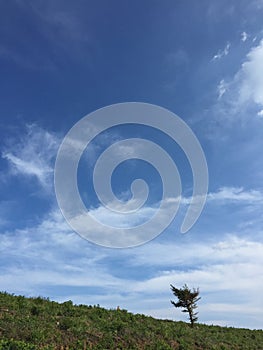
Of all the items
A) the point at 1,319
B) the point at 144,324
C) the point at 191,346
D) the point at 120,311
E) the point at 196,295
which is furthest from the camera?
the point at 196,295

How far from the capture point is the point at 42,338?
49.8ft

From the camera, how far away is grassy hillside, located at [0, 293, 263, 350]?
15297mm

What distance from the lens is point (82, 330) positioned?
1744cm

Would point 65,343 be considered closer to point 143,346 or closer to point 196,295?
point 143,346

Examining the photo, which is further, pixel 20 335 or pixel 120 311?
pixel 120 311

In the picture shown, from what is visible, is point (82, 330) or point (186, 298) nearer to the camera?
point (82, 330)

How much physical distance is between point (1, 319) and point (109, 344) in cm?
494

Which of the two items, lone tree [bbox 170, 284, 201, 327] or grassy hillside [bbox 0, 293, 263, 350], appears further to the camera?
lone tree [bbox 170, 284, 201, 327]

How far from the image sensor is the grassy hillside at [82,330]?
50.2 ft

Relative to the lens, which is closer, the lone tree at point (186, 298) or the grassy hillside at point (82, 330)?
the grassy hillside at point (82, 330)

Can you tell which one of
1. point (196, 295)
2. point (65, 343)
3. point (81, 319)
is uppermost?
point (196, 295)

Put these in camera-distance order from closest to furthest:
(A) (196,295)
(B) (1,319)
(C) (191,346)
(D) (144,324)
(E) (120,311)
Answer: (B) (1,319)
(C) (191,346)
(D) (144,324)
(E) (120,311)
(A) (196,295)

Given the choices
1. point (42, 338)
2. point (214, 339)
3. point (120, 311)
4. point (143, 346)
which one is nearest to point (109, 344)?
point (143, 346)

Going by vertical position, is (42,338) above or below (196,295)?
below
